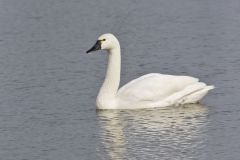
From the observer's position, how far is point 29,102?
1385cm

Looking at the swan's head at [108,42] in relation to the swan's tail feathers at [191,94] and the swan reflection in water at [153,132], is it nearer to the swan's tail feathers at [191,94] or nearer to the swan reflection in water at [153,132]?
the swan reflection in water at [153,132]

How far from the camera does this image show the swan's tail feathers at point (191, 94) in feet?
45.2

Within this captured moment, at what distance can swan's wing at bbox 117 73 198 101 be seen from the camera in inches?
538

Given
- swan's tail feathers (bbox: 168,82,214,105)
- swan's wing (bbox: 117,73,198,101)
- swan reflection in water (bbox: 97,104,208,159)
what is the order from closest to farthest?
swan reflection in water (bbox: 97,104,208,159) → swan's wing (bbox: 117,73,198,101) → swan's tail feathers (bbox: 168,82,214,105)

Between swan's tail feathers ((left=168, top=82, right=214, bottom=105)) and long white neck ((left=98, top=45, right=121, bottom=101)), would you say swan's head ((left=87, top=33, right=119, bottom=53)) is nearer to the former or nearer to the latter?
long white neck ((left=98, top=45, right=121, bottom=101))

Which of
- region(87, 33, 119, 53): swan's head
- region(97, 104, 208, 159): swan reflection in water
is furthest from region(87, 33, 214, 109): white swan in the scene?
region(97, 104, 208, 159): swan reflection in water

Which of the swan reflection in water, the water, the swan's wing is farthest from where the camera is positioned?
the swan's wing

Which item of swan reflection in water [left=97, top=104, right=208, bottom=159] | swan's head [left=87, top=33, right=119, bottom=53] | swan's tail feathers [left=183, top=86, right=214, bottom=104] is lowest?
swan reflection in water [left=97, top=104, right=208, bottom=159]

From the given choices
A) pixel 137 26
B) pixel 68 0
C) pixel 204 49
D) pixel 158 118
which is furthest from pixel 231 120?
pixel 68 0

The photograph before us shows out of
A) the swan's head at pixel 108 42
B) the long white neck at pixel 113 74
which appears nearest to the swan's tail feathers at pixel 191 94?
the long white neck at pixel 113 74

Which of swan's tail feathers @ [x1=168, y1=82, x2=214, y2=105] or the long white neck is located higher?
the long white neck

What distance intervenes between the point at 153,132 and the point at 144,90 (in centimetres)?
150

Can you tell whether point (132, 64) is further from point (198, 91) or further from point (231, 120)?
point (231, 120)

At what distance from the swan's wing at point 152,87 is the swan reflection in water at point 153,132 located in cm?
20
